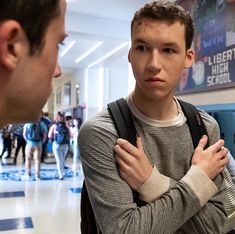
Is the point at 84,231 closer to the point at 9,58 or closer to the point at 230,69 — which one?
the point at 9,58

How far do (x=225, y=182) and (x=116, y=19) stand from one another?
19.3ft

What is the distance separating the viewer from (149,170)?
3.19ft

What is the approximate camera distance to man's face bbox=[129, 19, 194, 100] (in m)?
1.07

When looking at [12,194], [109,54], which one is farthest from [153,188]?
[109,54]

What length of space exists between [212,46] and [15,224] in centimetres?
311

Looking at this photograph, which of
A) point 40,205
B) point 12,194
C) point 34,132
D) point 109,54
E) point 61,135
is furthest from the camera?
point 109,54

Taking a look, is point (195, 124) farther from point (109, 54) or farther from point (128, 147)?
point (109, 54)

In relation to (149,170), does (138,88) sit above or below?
above

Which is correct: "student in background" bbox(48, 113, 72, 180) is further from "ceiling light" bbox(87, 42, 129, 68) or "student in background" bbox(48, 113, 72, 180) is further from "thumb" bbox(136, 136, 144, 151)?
"thumb" bbox(136, 136, 144, 151)

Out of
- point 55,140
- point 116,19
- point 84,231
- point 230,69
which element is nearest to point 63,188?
point 55,140

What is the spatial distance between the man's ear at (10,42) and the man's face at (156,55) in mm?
553

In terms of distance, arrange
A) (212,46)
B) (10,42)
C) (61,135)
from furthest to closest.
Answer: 1. (61,135)
2. (212,46)
3. (10,42)

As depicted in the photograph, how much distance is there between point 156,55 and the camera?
1067mm

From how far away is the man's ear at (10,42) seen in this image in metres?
0.56
